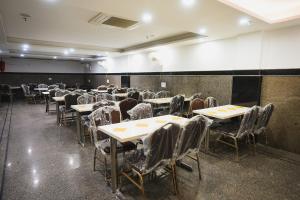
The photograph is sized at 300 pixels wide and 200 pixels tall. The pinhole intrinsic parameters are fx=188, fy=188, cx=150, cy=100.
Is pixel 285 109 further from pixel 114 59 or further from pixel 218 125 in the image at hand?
pixel 114 59

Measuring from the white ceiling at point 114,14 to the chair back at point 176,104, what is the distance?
1.51m

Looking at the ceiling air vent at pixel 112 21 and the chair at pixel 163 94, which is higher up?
the ceiling air vent at pixel 112 21

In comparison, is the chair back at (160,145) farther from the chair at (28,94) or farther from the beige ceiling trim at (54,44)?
the chair at (28,94)

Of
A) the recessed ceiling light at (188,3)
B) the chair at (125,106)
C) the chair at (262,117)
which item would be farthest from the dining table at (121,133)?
the chair at (262,117)

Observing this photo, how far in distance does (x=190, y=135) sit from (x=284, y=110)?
8.29 ft

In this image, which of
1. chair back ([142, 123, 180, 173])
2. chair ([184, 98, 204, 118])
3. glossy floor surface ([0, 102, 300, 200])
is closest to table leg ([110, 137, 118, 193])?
glossy floor surface ([0, 102, 300, 200])

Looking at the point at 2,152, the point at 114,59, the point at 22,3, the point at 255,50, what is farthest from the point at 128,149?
the point at 114,59

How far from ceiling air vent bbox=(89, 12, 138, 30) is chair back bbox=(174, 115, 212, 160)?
264 cm

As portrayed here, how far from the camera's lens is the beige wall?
341 centimetres

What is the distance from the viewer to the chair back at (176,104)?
4.37 m

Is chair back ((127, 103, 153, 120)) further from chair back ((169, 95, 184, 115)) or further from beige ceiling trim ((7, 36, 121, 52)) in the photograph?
beige ceiling trim ((7, 36, 121, 52))

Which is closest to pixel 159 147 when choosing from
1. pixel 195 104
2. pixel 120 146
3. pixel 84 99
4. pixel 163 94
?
pixel 120 146

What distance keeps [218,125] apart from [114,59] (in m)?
7.18

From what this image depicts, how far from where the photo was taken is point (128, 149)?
247 cm
